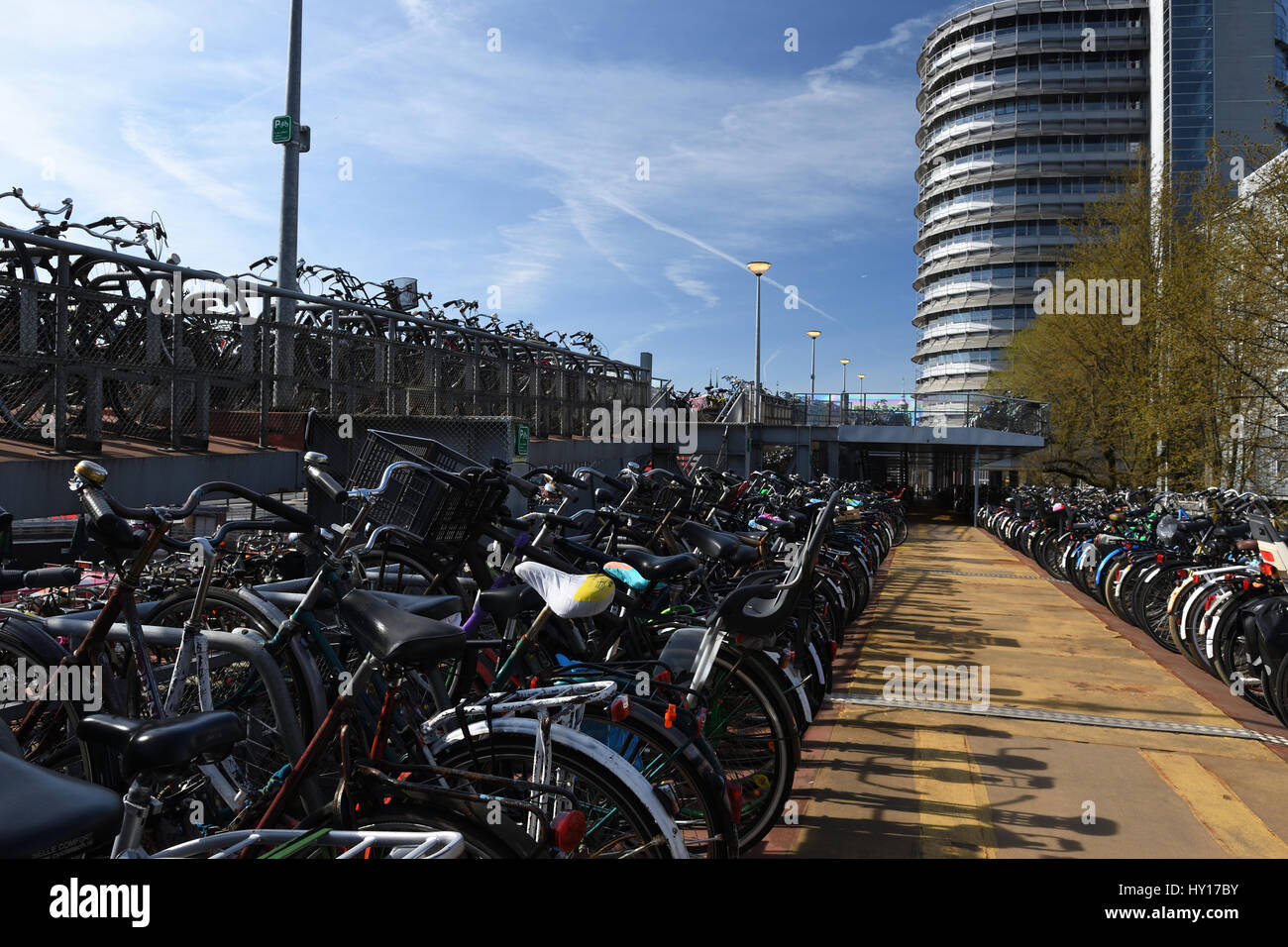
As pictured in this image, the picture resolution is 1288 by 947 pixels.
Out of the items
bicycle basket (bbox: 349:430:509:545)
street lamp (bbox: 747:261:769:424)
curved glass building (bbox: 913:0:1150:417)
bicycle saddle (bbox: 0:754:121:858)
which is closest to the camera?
bicycle saddle (bbox: 0:754:121:858)

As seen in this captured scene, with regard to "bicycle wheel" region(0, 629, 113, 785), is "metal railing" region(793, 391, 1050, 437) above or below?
above

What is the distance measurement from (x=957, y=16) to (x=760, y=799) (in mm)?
84290

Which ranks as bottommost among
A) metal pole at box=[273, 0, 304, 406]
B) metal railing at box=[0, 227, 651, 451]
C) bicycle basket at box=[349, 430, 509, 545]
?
bicycle basket at box=[349, 430, 509, 545]

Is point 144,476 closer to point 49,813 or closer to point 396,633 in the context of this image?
point 396,633

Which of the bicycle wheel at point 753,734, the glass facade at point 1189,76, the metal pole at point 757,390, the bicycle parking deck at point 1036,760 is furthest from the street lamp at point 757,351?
the glass facade at point 1189,76

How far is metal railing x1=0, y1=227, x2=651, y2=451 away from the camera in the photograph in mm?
4867

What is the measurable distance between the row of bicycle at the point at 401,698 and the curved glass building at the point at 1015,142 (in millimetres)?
68342

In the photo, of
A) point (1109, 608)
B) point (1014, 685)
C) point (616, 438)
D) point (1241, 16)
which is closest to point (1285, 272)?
point (1109, 608)

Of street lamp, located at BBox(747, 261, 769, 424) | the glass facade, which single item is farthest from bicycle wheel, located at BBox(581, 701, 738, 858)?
the glass facade

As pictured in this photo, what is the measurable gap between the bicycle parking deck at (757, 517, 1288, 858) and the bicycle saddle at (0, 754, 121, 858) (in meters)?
2.37

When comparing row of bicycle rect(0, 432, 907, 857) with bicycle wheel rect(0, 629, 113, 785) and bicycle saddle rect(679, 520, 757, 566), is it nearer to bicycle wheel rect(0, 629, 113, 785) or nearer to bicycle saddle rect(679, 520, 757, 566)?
bicycle wheel rect(0, 629, 113, 785)

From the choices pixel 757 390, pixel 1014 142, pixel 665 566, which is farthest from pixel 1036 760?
pixel 1014 142

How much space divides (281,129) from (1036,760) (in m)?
8.58
